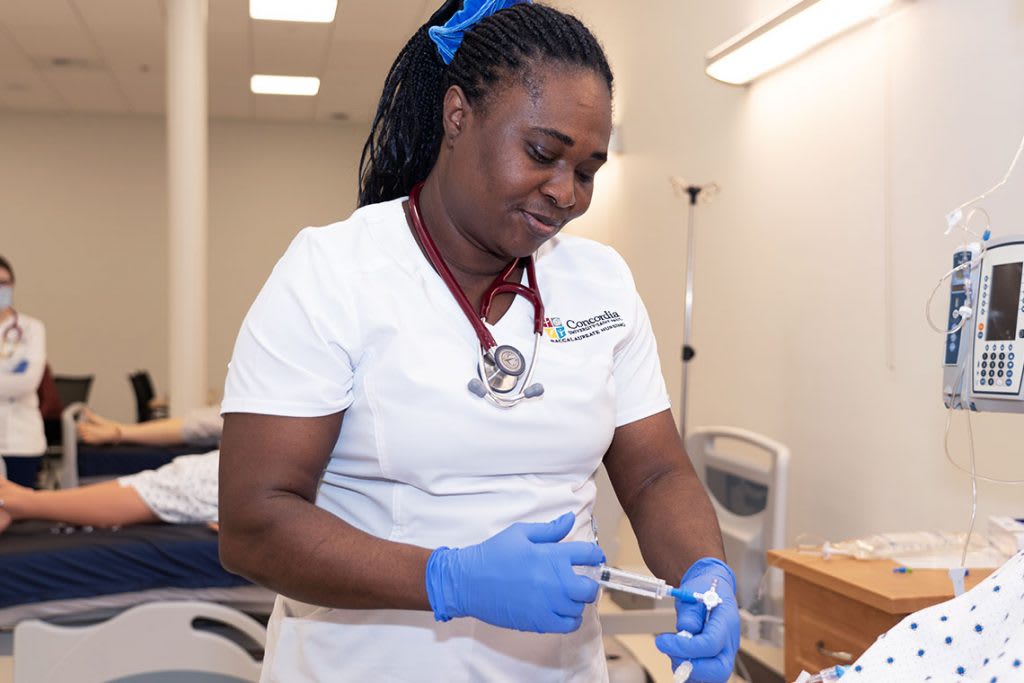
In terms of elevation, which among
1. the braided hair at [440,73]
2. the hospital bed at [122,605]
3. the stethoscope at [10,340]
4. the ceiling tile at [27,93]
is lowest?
the hospital bed at [122,605]

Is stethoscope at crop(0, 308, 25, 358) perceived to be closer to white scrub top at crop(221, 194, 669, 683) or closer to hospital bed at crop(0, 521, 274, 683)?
hospital bed at crop(0, 521, 274, 683)

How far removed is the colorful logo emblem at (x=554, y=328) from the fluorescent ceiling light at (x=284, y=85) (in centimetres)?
642

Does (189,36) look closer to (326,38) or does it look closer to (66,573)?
(326,38)

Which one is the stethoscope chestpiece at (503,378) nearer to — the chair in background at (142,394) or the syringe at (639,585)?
the syringe at (639,585)

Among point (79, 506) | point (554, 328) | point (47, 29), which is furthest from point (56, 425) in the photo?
point (554, 328)

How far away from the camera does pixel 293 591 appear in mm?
1024

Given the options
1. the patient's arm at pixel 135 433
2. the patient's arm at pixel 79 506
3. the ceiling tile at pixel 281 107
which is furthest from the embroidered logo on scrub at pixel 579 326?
the ceiling tile at pixel 281 107

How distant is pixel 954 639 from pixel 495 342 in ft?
1.82

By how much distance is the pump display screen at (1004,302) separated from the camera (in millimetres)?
1388

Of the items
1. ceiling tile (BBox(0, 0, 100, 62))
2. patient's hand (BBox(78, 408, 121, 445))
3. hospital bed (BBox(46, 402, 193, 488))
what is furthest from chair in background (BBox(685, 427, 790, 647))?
ceiling tile (BBox(0, 0, 100, 62))

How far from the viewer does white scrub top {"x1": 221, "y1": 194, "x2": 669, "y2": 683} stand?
3.45 feet

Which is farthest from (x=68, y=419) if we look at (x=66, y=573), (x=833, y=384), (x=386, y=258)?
(x=386, y=258)

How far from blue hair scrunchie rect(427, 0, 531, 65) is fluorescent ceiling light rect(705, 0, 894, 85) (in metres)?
1.74

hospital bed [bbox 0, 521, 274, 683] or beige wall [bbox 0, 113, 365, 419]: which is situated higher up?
beige wall [bbox 0, 113, 365, 419]
